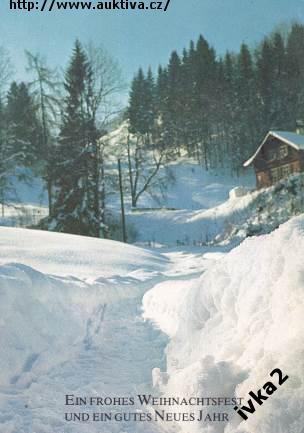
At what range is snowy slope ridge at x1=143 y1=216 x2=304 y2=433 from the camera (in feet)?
5.86

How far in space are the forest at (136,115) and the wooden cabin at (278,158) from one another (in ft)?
1.13

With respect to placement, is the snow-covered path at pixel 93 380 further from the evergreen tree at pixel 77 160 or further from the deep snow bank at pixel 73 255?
the deep snow bank at pixel 73 255

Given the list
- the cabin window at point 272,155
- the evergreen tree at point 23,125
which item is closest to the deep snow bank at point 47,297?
the evergreen tree at point 23,125

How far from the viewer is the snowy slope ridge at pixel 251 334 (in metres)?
1.79

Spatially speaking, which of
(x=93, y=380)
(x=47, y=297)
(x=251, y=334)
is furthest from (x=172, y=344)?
(x=47, y=297)

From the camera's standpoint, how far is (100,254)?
10312 millimetres

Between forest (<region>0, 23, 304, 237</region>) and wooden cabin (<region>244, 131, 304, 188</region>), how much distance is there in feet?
1.13

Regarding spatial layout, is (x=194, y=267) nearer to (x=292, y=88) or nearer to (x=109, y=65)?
(x=292, y=88)

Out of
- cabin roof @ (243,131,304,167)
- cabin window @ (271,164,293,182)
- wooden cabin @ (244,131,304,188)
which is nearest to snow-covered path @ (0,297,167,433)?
cabin window @ (271,164,293,182)

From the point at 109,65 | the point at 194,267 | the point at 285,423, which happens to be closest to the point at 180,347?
the point at 285,423

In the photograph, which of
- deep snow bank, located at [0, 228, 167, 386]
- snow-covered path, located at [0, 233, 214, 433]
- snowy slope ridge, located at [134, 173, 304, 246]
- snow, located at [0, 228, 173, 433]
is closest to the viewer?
snow-covered path, located at [0, 233, 214, 433]

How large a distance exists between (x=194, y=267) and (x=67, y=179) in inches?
139

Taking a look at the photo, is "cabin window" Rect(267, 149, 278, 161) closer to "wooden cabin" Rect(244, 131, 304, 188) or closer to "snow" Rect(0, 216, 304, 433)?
"wooden cabin" Rect(244, 131, 304, 188)

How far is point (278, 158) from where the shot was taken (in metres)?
10.2
